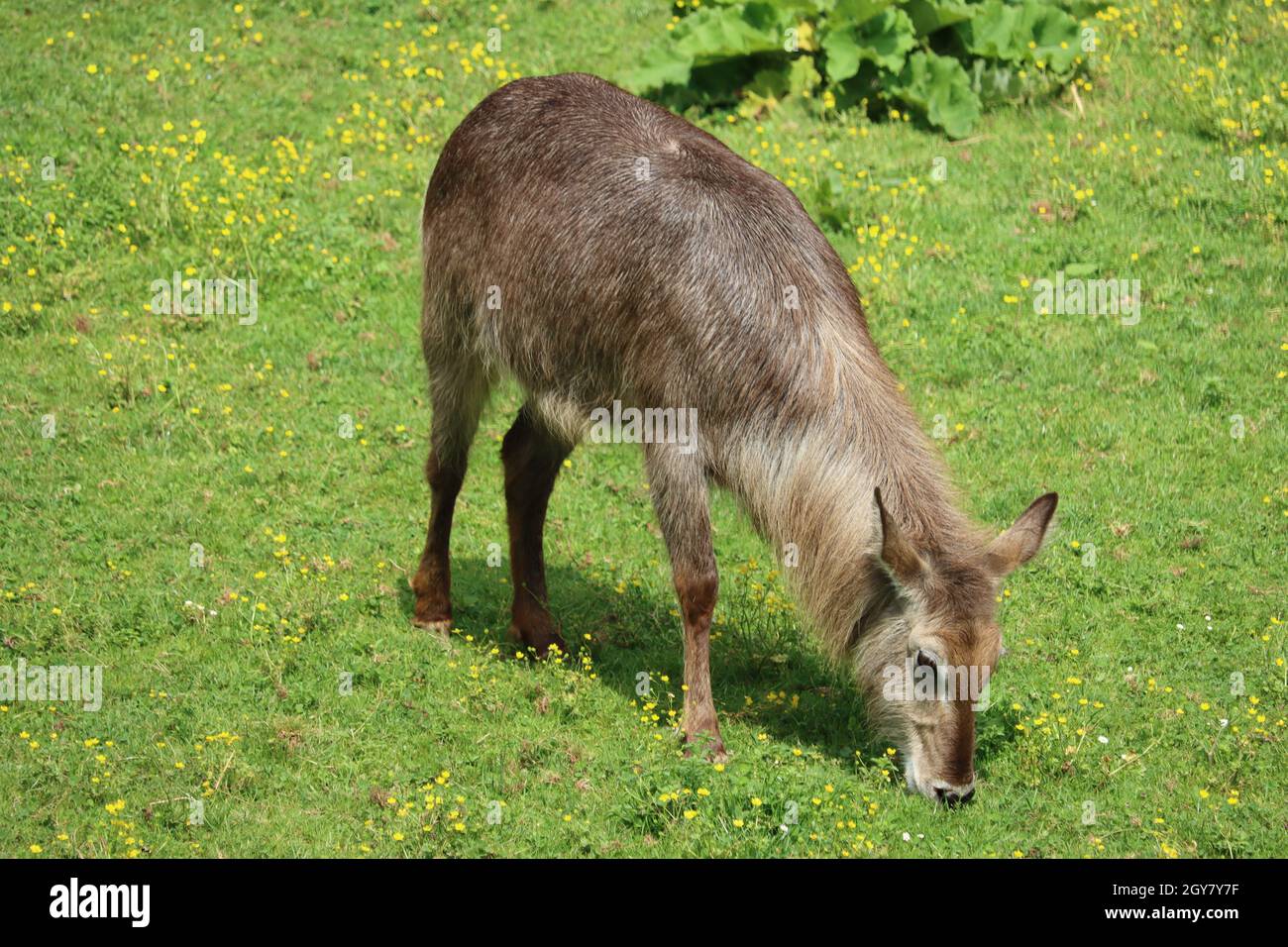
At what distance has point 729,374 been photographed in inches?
251

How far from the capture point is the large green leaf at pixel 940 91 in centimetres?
1192

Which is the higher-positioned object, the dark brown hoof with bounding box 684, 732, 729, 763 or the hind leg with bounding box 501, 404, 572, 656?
the hind leg with bounding box 501, 404, 572, 656

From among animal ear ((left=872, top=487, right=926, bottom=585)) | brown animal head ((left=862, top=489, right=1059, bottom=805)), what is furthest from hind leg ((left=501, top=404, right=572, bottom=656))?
animal ear ((left=872, top=487, right=926, bottom=585))

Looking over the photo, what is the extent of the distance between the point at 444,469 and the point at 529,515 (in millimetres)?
515

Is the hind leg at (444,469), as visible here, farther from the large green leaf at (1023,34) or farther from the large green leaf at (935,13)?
the large green leaf at (1023,34)

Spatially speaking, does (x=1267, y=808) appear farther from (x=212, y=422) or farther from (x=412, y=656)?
(x=212, y=422)

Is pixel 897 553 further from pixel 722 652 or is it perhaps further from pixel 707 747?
pixel 722 652

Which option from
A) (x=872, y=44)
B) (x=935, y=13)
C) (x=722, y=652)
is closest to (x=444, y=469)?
(x=722, y=652)

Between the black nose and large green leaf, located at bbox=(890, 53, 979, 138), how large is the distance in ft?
23.5

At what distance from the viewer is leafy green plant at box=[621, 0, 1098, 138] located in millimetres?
11961

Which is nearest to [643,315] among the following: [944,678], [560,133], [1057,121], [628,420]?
[628,420]

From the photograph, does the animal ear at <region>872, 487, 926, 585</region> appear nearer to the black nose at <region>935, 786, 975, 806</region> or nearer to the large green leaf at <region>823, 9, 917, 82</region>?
the black nose at <region>935, 786, 975, 806</region>

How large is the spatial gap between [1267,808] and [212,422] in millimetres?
6330

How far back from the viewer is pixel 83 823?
5855mm
